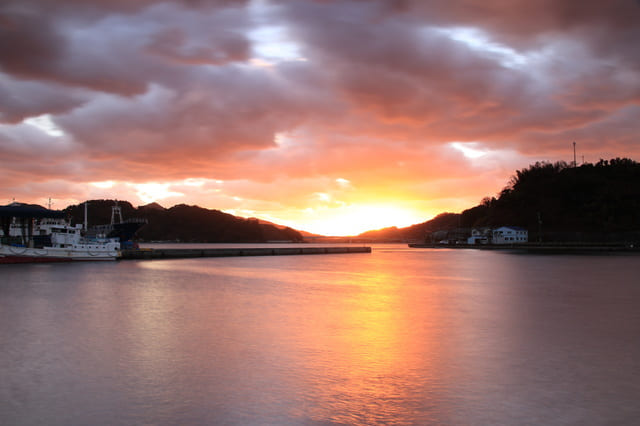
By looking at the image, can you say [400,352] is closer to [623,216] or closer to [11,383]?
[11,383]

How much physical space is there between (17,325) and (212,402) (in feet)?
38.1

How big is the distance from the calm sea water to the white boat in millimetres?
39404

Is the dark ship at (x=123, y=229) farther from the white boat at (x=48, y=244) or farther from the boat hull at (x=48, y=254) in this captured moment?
the boat hull at (x=48, y=254)

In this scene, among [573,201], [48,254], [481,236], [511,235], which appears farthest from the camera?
[573,201]

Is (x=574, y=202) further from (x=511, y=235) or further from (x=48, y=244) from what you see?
(x=48, y=244)

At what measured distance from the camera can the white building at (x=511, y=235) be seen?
11425cm

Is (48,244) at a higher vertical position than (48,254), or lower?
higher

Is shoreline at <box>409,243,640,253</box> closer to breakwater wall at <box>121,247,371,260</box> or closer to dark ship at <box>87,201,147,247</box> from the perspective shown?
breakwater wall at <box>121,247,371,260</box>

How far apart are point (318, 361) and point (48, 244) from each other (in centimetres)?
6007

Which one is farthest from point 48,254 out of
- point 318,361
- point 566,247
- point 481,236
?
point 481,236

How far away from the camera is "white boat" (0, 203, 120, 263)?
5612 centimetres

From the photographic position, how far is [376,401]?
8172 mm

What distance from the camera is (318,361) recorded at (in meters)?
11.3

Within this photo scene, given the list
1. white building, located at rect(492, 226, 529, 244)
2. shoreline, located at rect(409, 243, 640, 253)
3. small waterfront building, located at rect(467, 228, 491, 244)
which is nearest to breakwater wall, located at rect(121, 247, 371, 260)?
shoreline, located at rect(409, 243, 640, 253)
